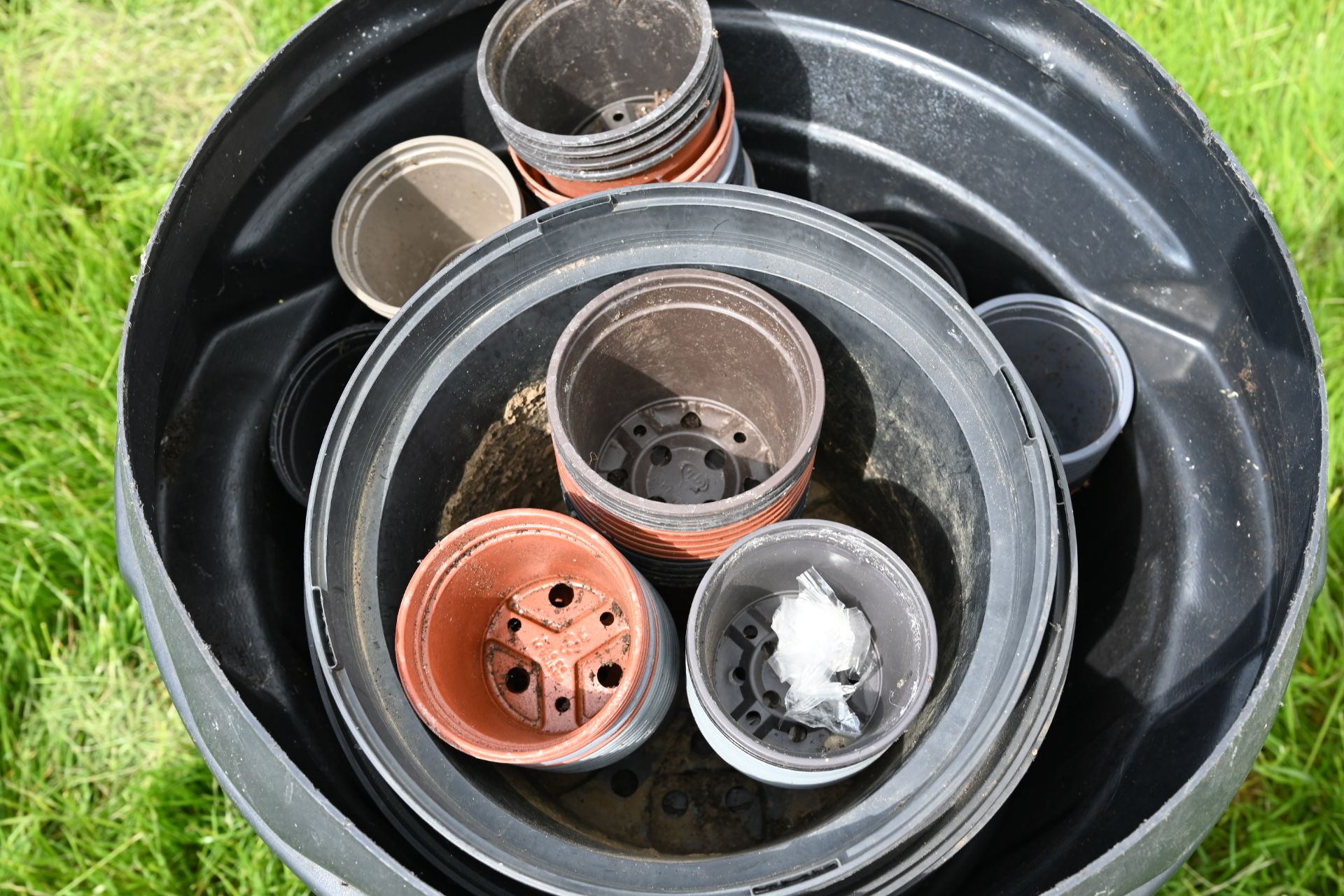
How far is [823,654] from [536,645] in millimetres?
625

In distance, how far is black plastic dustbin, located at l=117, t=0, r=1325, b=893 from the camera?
1.80m

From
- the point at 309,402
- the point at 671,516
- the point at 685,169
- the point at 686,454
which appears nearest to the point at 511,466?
the point at 686,454

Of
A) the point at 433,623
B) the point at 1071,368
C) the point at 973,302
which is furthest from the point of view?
the point at 973,302

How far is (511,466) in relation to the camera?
2414 millimetres

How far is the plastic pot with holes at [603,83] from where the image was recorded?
2.06m

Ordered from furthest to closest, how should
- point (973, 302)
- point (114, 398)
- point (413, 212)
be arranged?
point (114, 398), point (973, 302), point (413, 212)

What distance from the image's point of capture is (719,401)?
7.91ft

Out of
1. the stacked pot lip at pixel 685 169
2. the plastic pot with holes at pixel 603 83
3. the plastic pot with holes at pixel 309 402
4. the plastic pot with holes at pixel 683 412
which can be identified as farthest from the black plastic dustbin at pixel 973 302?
the plastic pot with holes at pixel 683 412

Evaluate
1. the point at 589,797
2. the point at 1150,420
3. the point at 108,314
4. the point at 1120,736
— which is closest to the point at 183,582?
the point at 589,797

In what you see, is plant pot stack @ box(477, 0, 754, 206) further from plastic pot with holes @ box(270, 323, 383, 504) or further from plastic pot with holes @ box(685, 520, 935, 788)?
plastic pot with holes @ box(685, 520, 935, 788)

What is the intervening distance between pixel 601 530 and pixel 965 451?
758mm

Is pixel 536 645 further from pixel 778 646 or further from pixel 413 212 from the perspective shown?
pixel 413 212

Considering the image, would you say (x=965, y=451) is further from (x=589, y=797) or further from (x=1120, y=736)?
(x=589, y=797)

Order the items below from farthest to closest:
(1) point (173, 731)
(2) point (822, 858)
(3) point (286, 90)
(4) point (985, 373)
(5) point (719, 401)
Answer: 1. (1) point (173, 731)
2. (5) point (719, 401)
3. (3) point (286, 90)
4. (4) point (985, 373)
5. (2) point (822, 858)
